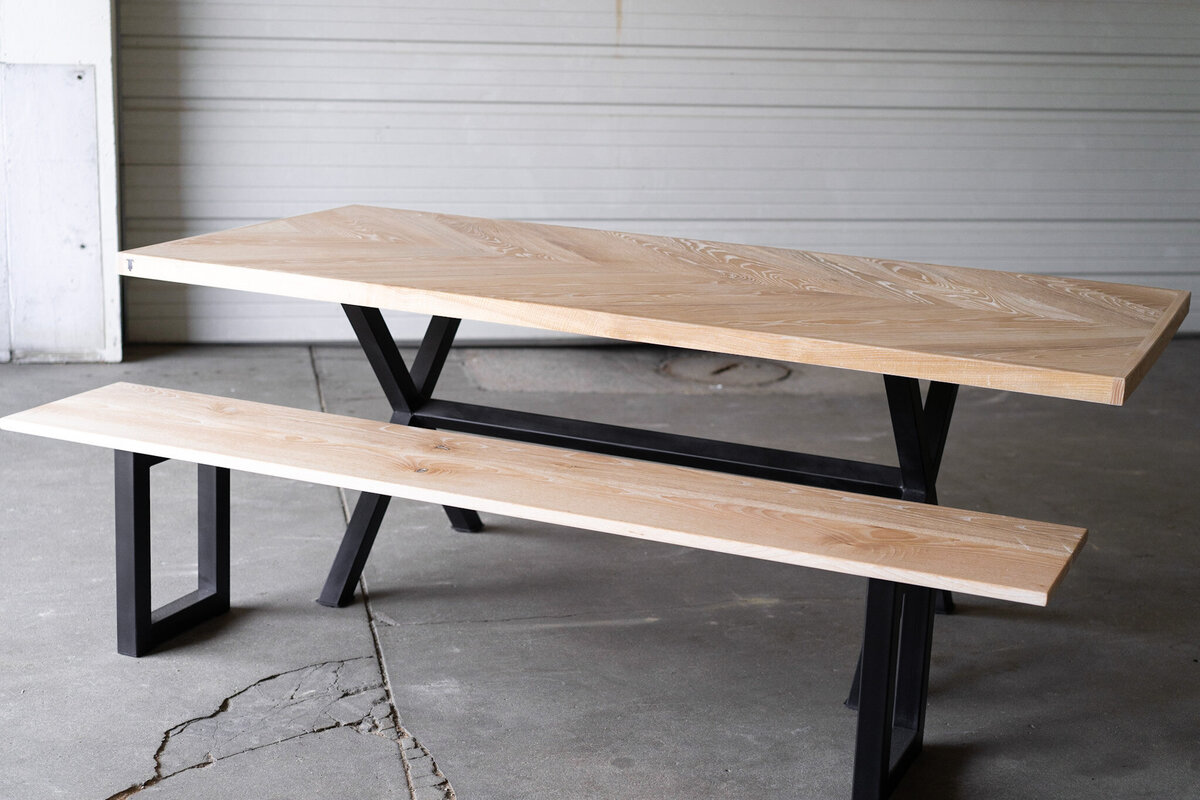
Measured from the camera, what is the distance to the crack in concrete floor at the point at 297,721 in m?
2.15

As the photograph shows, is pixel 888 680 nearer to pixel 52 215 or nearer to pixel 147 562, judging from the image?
pixel 147 562

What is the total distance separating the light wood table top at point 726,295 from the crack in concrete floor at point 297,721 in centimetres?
82

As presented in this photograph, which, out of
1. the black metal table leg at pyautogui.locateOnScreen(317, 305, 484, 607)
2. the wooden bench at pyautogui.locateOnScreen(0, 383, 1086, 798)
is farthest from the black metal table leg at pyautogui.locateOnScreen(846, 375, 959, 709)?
the black metal table leg at pyautogui.locateOnScreen(317, 305, 484, 607)

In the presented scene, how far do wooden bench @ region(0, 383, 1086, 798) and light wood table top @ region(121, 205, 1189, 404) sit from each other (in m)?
0.29

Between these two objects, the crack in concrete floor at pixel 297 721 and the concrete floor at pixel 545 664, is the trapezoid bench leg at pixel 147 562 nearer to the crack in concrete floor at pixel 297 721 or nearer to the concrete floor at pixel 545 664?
the concrete floor at pixel 545 664

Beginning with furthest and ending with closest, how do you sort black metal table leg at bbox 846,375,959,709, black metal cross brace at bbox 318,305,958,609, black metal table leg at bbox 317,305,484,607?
black metal table leg at bbox 317,305,484,607 → black metal cross brace at bbox 318,305,958,609 → black metal table leg at bbox 846,375,959,709

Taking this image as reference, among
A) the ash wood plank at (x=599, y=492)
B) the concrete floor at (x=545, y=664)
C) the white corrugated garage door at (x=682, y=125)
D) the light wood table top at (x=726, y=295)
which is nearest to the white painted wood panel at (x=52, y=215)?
the white corrugated garage door at (x=682, y=125)

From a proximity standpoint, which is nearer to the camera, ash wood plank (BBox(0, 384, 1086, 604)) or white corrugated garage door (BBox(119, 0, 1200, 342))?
ash wood plank (BBox(0, 384, 1086, 604))

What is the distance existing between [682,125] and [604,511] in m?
3.91

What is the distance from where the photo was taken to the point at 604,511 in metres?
2.03

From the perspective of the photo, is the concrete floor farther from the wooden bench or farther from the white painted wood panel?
the white painted wood panel

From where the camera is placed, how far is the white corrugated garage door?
17.4 ft

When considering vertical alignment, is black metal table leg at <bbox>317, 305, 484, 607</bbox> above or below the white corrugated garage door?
below

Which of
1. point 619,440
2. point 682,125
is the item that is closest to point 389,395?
point 619,440
